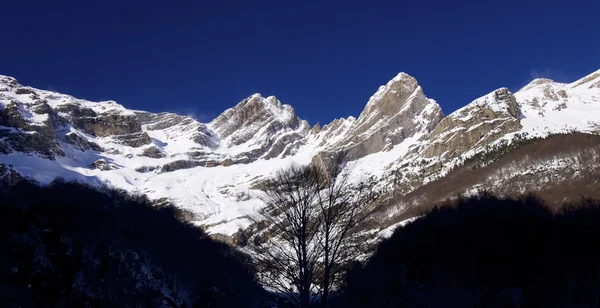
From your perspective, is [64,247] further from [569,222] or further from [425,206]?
[425,206]

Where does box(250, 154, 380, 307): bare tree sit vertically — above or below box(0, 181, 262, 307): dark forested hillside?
below

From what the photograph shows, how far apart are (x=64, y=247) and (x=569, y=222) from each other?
65.2 m

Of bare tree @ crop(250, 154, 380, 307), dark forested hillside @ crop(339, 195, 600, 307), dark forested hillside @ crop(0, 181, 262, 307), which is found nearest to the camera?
bare tree @ crop(250, 154, 380, 307)

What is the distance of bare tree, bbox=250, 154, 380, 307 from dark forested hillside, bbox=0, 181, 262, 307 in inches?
414

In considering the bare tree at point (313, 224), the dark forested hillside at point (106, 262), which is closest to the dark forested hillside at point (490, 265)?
the dark forested hillside at point (106, 262)

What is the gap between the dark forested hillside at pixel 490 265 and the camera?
1809 inches

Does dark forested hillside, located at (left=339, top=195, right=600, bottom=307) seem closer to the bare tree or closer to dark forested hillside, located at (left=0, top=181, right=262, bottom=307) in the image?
dark forested hillside, located at (left=0, top=181, right=262, bottom=307)

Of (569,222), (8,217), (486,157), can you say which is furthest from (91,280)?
(486,157)

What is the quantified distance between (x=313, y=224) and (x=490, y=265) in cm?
5133

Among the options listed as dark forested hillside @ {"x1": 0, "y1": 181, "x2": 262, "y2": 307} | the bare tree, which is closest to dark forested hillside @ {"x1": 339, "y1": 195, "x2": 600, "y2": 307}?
dark forested hillside @ {"x1": 0, "y1": 181, "x2": 262, "y2": 307}

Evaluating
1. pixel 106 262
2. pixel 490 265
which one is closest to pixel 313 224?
pixel 106 262

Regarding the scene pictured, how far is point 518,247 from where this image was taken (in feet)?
199

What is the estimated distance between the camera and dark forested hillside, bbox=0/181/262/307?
40.2 m

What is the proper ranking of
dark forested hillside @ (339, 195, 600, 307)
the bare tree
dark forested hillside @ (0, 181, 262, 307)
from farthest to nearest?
dark forested hillside @ (339, 195, 600, 307) → dark forested hillside @ (0, 181, 262, 307) → the bare tree
